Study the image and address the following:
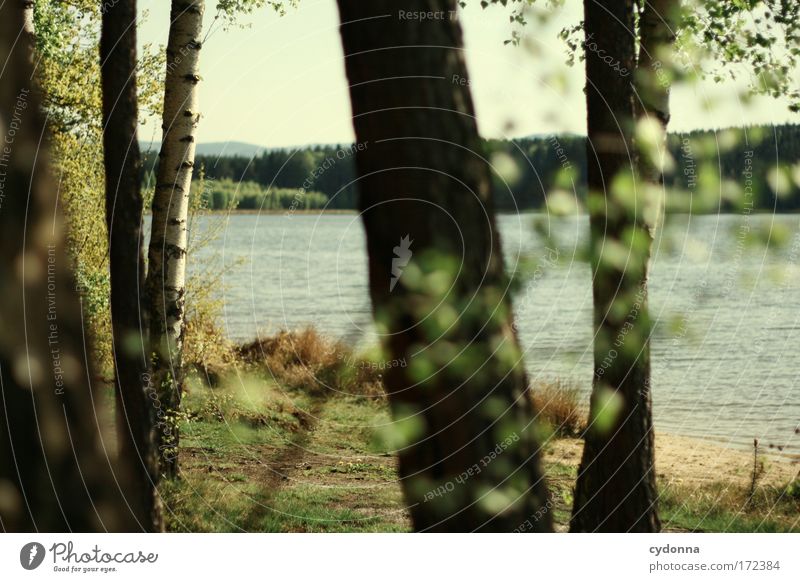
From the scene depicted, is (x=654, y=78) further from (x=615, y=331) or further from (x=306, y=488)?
(x=306, y=488)

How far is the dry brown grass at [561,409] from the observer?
1084 centimetres

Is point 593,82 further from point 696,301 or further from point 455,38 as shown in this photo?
point 455,38

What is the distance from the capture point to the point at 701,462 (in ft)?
32.7

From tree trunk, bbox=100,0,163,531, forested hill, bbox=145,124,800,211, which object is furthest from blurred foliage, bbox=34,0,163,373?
tree trunk, bbox=100,0,163,531

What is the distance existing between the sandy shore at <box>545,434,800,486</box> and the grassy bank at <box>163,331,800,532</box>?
0.02 metres

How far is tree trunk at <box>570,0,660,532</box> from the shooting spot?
16.4ft

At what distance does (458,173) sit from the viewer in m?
2.40

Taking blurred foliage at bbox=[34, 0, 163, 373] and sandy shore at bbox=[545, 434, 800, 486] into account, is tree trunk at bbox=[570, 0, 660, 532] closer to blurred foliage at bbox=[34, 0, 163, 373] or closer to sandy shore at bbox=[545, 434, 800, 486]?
sandy shore at bbox=[545, 434, 800, 486]

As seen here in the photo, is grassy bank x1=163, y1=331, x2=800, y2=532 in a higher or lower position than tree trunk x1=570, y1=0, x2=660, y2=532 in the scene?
lower

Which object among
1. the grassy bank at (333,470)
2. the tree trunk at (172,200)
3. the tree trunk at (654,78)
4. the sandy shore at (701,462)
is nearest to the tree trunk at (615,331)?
the tree trunk at (654,78)

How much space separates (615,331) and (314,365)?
945 centimetres

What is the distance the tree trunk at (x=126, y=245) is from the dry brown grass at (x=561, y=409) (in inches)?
245

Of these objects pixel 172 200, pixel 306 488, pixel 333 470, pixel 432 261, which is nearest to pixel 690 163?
pixel 432 261
